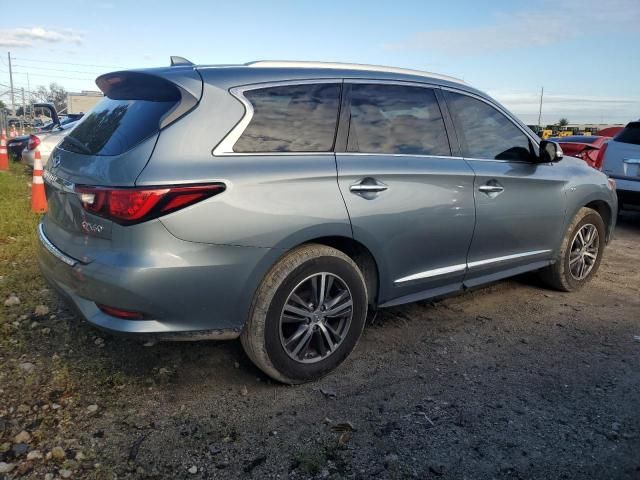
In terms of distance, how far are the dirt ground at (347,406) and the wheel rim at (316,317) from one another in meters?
0.21

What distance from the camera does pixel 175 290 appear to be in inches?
103

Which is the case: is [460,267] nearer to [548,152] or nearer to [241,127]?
[548,152]

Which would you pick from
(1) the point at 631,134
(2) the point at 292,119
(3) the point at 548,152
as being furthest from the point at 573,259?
(1) the point at 631,134

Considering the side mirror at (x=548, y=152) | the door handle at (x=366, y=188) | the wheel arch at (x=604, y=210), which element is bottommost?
the wheel arch at (x=604, y=210)

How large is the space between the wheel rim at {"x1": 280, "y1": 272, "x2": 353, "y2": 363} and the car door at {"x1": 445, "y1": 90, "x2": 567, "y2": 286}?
1196mm

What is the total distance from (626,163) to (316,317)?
21.4 ft

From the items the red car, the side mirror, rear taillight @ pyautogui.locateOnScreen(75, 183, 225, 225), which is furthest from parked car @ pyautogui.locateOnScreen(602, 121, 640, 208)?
rear taillight @ pyautogui.locateOnScreen(75, 183, 225, 225)

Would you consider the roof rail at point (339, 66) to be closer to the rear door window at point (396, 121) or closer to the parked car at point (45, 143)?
the rear door window at point (396, 121)

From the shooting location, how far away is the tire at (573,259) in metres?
4.73

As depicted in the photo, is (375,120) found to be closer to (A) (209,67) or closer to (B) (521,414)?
(A) (209,67)

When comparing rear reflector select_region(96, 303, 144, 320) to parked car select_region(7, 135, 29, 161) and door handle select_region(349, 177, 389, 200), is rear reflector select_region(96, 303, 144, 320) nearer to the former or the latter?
door handle select_region(349, 177, 389, 200)

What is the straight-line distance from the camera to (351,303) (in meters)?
3.21

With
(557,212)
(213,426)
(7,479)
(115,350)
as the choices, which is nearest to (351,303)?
(213,426)

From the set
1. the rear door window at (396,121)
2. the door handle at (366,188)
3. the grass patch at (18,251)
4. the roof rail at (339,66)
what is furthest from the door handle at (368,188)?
the grass patch at (18,251)
